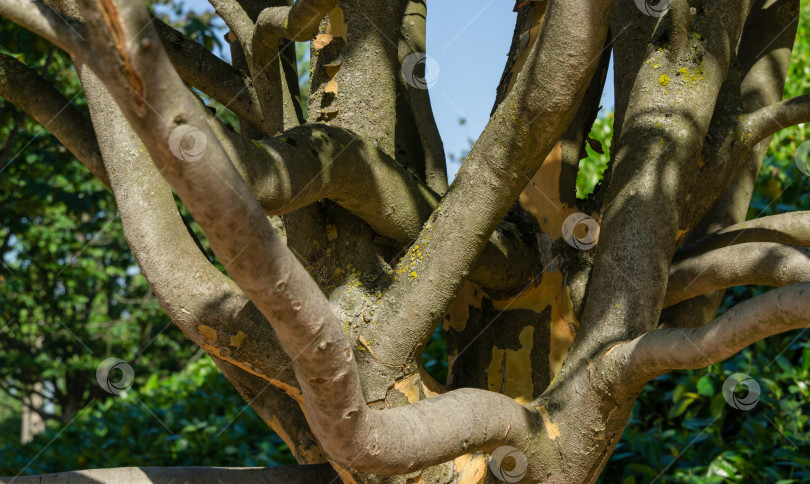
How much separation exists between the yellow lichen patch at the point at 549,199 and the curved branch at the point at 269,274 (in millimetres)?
1190

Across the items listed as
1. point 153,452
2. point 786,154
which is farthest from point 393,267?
point 786,154

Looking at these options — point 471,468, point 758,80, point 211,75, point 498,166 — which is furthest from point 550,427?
point 758,80

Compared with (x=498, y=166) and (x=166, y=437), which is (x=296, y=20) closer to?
(x=498, y=166)

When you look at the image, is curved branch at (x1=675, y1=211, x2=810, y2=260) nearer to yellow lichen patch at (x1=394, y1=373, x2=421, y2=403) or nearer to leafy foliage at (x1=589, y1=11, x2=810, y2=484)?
yellow lichen patch at (x1=394, y1=373, x2=421, y2=403)

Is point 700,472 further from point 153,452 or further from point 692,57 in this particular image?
point 153,452

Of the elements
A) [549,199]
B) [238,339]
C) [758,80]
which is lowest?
[238,339]

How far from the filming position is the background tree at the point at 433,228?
4.74 ft

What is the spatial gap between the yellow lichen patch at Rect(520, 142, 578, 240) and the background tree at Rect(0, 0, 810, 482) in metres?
0.01

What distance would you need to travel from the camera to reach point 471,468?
240 cm

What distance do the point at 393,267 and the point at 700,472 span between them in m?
2.55

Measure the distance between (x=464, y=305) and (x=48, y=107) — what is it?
5.60 feet

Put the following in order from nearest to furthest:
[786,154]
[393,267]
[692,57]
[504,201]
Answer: [504,201] < [692,57] < [393,267] < [786,154]

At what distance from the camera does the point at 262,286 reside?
1367mm

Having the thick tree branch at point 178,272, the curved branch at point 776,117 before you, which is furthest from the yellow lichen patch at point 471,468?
the curved branch at point 776,117
